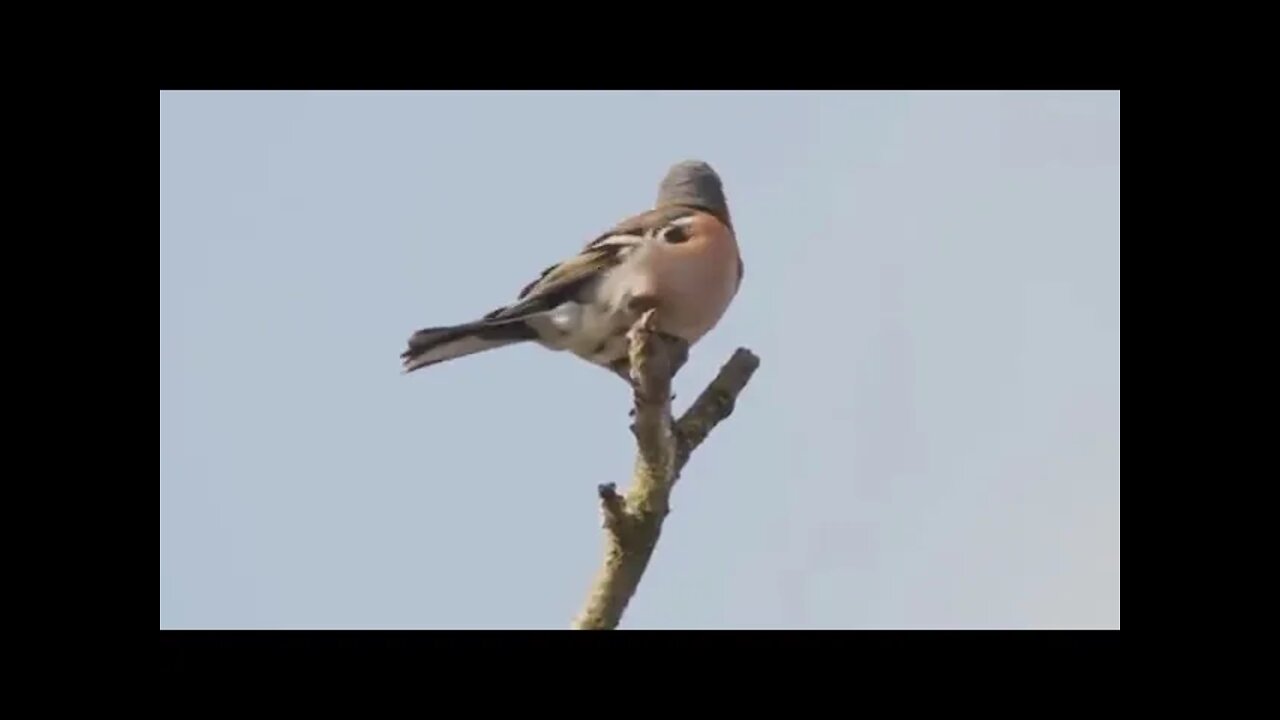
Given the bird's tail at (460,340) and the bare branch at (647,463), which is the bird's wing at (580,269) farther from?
the bare branch at (647,463)

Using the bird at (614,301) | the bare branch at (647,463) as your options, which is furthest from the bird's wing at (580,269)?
the bare branch at (647,463)

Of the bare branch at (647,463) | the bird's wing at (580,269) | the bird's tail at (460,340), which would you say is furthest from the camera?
the bird's wing at (580,269)

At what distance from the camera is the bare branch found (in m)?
4.20

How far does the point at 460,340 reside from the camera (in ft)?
21.0

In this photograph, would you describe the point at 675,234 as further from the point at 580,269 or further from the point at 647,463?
the point at 647,463

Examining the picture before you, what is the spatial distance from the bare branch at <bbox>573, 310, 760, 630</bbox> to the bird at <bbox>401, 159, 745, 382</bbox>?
1.38 metres

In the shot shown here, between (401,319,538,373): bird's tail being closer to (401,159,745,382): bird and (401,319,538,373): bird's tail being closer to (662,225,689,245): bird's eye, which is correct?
(401,159,745,382): bird

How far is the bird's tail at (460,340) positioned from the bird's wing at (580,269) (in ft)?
0.19

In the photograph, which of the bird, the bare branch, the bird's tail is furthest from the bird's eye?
the bare branch

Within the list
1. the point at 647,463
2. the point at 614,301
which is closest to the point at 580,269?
the point at 614,301

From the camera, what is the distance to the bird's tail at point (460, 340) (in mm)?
6238

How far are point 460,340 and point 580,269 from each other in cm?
80
